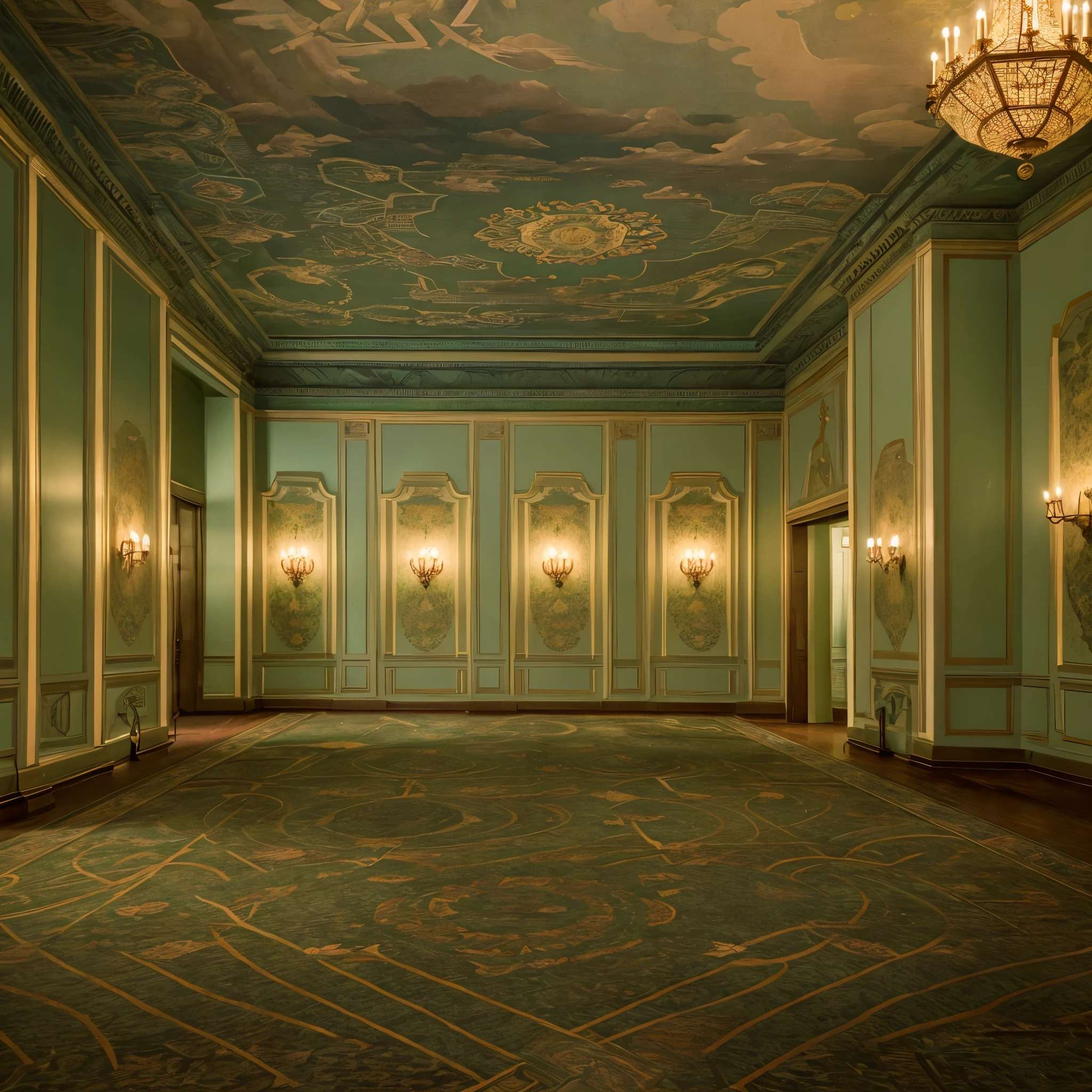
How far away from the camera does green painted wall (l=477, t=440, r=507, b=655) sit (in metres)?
11.1

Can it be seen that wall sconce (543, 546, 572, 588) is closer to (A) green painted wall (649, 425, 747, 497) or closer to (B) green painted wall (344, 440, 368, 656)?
(A) green painted wall (649, 425, 747, 497)

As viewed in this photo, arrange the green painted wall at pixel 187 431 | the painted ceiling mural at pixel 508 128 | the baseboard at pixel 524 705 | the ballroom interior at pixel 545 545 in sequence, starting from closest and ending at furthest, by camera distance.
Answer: the ballroom interior at pixel 545 545 → the painted ceiling mural at pixel 508 128 → the green painted wall at pixel 187 431 → the baseboard at pixel 524 705

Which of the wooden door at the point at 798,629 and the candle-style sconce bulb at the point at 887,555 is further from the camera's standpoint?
the wooden door at the point at 798,629

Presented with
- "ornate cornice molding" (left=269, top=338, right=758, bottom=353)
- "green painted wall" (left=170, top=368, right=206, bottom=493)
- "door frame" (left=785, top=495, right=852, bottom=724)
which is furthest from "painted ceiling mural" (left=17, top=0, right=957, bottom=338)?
"door frame" (left=785, top=495, right=852, bottom=724)

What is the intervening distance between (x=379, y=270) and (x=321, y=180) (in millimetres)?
1802

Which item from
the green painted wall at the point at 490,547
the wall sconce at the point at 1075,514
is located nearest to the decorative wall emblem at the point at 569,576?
the green painted wall at the point at 490,547

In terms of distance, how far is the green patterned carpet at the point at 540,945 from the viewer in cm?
226

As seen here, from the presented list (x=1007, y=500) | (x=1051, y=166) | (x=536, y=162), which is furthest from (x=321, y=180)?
(x=1007, y=500)

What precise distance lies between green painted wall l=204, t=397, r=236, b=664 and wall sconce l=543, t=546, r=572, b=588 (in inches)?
144

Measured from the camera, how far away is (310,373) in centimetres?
1098

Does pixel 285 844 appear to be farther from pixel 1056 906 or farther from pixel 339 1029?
pixel 1056 906

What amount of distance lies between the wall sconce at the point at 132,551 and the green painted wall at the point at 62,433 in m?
0.65

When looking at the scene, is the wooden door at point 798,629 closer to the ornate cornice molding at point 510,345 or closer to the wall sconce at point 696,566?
the wall sconce at point 696,566

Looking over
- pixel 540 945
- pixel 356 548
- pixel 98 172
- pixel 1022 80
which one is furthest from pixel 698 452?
pixel 540 945
